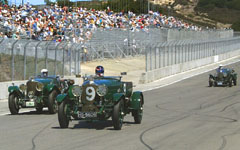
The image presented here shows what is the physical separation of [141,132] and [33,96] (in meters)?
5.98

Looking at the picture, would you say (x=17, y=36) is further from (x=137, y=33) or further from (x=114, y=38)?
(x=137, y=33)

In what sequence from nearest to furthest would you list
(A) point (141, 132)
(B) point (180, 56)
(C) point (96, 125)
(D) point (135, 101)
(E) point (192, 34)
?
(A) point (141, 132)
(C) point (96, 125)
(D) point (135, 101)
(B) point (180, 56)
(E) point (192, 34)

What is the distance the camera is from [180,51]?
151 ft

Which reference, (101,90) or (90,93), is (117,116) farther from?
(90,93)

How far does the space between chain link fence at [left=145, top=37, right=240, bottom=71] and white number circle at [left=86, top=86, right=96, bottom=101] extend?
2477cm

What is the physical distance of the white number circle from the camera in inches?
505

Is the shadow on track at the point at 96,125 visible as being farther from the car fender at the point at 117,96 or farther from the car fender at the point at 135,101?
the car fender at the point at 117,96

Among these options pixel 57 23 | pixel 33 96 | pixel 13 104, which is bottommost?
pixel 13 104

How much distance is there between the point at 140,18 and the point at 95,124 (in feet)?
128

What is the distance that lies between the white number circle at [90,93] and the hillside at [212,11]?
89.4 m

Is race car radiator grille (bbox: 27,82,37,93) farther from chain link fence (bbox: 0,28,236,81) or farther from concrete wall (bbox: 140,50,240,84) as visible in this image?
concrete wall (bbox: 140,50,240,84)

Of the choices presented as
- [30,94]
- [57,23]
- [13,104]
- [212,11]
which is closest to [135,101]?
[30,94]

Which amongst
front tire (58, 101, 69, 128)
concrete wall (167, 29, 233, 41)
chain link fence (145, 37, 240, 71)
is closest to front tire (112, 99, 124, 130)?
front tire (58, 101, 69, 128)

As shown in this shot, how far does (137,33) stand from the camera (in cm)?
4716
